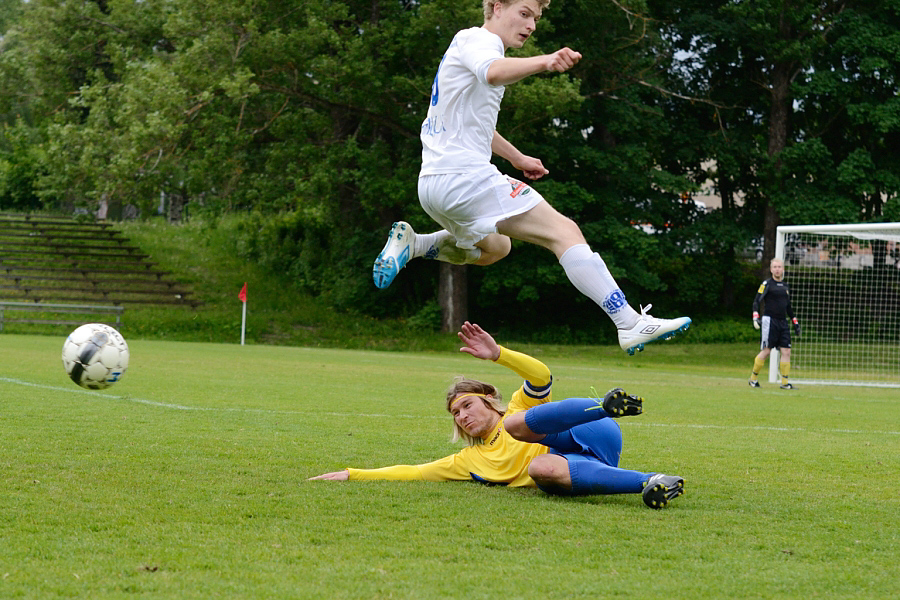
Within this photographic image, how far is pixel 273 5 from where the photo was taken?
25141 millimetres

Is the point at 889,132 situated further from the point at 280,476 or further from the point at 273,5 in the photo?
the point at 280,476

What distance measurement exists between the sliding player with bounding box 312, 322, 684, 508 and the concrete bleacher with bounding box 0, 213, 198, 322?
2342cm

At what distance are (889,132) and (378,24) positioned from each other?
16.1 m

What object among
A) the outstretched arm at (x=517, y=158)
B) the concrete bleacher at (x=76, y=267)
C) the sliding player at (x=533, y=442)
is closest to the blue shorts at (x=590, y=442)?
the sliding player at (x=533, y=442)

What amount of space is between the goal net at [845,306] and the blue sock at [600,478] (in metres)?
16.7

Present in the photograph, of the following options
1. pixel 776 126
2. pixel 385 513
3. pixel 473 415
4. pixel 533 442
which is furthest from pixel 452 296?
pixel 385 513

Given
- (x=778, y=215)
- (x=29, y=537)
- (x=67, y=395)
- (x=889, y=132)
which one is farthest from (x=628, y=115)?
(x=29, y=537)

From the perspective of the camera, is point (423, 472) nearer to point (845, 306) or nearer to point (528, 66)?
point (528, 66)

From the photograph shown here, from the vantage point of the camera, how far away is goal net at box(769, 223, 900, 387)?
21.6 metres

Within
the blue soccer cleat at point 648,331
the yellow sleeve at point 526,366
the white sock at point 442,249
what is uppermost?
the white sock at point 442,249

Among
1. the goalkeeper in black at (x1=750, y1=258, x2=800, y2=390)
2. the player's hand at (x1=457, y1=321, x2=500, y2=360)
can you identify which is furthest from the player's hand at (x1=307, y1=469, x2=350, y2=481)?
the goalkeeper in black at (x1=750, y1=258, x2=800, y2=390)

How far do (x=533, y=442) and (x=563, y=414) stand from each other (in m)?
0.44

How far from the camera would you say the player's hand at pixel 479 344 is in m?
5.41

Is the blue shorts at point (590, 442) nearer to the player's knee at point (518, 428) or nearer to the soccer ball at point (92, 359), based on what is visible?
the player's knee at point (518, 428)
